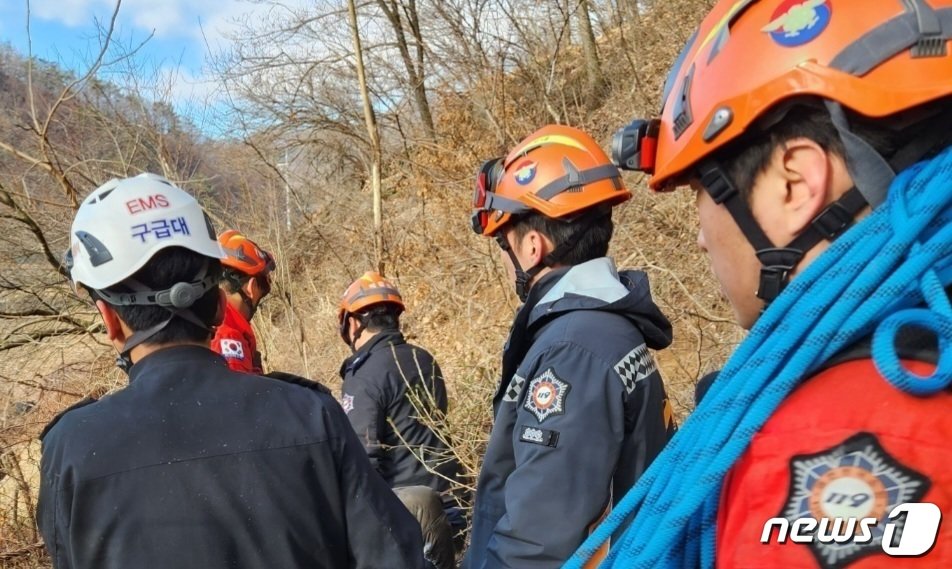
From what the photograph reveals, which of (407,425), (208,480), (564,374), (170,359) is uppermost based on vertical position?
(170,359)

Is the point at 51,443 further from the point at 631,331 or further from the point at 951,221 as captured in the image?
the point at 951,221

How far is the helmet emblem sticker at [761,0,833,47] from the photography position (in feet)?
3.73

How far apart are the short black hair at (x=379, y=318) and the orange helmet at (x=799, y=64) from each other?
413 cm

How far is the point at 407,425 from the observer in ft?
16.0

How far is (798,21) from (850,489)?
2.51 feet

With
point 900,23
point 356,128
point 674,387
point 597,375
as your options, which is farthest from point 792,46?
point 356,128

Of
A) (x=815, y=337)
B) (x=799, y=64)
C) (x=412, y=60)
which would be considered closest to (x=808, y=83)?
(x=799, y=64)

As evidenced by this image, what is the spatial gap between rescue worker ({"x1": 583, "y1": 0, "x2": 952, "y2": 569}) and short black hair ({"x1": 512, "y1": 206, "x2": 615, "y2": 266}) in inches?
60.8

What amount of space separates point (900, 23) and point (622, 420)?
4.65 feet

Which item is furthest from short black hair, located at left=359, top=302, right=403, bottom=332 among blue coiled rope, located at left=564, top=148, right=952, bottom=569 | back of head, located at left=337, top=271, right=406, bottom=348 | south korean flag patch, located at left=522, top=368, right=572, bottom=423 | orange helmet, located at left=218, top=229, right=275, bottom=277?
blue coiled rope, located at left=564, top=148, right=952, bottom=569

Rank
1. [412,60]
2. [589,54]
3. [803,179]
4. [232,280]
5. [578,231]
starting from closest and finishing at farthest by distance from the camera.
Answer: [803,179] < [578,231] < [232,280] < [589,54] < [412,60]

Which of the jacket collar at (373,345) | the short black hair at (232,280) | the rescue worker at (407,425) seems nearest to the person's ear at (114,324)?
the rescue worker at (407,425)

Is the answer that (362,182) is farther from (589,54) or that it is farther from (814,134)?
(814,134)

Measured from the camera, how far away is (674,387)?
21.2 ft
